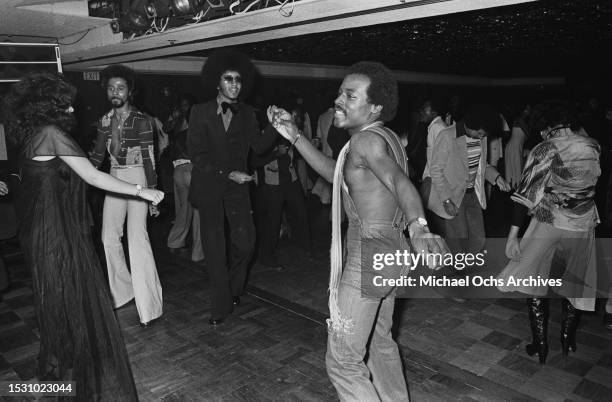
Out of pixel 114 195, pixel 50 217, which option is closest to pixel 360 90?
pixel 50 217

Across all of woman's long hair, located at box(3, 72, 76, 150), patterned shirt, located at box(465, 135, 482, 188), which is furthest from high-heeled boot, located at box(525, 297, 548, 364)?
woman's long hair, located at box(3, 72, 76, 150)

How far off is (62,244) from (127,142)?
4.08 ft

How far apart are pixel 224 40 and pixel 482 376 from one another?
409 cm

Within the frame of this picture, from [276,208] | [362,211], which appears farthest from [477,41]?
[362,211]

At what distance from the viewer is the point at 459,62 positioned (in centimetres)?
1146

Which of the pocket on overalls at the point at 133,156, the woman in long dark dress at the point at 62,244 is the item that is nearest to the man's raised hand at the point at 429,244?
the woman in long dark dress at the point at 62,244

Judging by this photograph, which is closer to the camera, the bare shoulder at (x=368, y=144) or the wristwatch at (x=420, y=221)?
the wristwatch at (x=420, y=221)

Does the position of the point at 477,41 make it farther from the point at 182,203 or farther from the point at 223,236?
the point at 223,236

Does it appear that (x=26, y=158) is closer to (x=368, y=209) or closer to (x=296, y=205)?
(x=368, y=209)

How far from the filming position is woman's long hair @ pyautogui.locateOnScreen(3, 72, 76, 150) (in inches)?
91.9

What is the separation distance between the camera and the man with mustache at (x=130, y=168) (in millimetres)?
3398

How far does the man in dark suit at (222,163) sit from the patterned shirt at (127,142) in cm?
34

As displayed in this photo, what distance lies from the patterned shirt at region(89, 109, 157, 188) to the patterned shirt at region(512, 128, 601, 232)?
2.69 meters

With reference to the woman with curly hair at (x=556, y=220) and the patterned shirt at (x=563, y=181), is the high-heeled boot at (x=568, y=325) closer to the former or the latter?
the woman with curly hair at (x=556, y=220)
